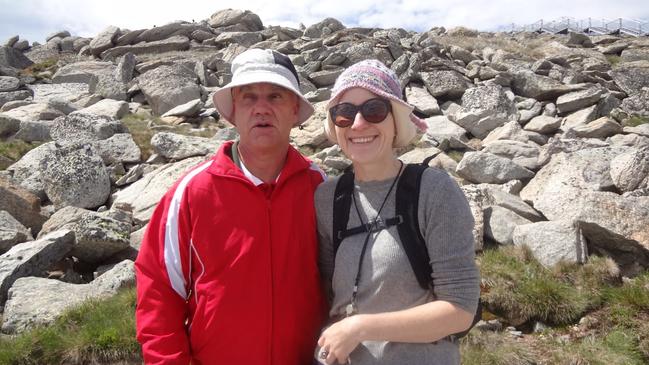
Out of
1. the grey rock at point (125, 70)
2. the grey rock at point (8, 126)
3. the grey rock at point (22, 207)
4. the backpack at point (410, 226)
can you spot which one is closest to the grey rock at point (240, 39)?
the grey rock at point (125, 70)

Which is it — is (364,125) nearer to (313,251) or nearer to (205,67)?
(313,251)

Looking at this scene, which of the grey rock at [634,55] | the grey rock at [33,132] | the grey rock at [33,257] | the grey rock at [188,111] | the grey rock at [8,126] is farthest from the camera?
the grey rock at [634,55]

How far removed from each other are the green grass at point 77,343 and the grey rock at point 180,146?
7813 millimetres

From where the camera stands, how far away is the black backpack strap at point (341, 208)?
3.07m

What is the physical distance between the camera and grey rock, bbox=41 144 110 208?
1202cm

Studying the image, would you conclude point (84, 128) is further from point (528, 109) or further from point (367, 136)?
point (528, 109)

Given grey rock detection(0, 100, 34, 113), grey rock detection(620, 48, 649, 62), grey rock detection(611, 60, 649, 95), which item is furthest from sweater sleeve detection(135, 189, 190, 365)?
A: grey rock detection(620, 48, 649, 62)

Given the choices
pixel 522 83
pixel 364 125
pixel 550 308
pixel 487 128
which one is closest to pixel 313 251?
pixel 364 125

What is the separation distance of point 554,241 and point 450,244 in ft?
21.3

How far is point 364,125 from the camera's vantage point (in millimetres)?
3023

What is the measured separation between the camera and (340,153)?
14008mm

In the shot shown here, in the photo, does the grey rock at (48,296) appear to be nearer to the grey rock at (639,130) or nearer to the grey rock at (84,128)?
the grey rock at (84,128)

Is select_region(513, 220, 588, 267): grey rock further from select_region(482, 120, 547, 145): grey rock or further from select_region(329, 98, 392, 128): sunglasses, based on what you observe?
select_region(482, 120, 547, 145): grey rock

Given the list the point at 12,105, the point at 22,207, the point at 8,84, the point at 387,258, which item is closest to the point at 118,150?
the point at 22,207
